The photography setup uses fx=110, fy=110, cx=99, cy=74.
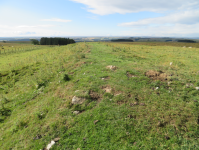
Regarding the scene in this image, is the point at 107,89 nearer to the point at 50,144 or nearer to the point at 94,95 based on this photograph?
the point at 94,95

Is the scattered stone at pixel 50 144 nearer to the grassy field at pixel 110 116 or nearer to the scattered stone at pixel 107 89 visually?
the grassy field at pixel 110 116

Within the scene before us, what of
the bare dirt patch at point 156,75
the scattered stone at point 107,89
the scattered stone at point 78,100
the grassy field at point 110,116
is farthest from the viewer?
the bare dirt patch at point 156,75

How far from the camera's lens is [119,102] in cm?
746

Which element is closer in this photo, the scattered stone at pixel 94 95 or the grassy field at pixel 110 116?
the grassy field at pixel 110 116

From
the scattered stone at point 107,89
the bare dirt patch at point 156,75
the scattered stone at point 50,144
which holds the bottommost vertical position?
the scattered stone at point 50,144

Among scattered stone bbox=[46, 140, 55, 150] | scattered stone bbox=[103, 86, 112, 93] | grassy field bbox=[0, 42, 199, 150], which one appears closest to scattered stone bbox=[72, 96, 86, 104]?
grassy field bbox=[0, 42, 199, 150]

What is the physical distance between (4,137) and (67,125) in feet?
12.7

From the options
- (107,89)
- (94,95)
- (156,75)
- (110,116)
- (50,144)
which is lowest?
(50,144)

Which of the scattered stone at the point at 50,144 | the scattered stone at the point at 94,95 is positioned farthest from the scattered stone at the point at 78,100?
the scattered stone at the point at 50,144

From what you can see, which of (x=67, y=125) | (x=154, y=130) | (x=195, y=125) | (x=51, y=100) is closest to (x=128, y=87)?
(x=154, y=130)

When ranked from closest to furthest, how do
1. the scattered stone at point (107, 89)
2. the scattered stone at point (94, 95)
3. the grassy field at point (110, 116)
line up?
1. the grassy field at point (110, 116)
2. the scattered stone at point (94, 95)
3. the scattered stone at point (107, 89)

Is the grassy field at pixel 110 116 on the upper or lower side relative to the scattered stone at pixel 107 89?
lower

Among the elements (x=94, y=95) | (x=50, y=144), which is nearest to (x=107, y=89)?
(x=94, y=95)

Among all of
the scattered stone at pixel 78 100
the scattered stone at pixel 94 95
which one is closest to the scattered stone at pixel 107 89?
the scattered stone at pixel 94 95
